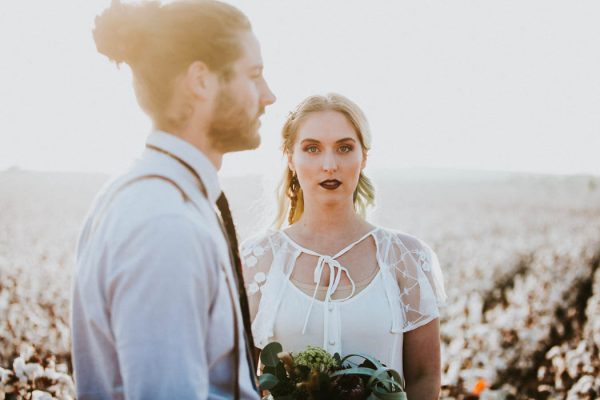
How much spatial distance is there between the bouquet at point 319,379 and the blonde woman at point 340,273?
22.4 inches

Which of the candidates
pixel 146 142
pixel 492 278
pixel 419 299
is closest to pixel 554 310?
pixel 492 278

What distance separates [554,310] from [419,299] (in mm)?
6289

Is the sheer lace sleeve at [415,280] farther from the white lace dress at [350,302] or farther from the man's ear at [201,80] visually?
the man's ear at [201,80]

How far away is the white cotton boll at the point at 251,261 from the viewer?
→ 3.22 meters

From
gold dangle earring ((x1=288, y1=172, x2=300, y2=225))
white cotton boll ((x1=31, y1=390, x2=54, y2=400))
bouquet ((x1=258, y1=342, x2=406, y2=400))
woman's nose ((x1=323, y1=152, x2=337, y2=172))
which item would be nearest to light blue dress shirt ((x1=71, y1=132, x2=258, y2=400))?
bouquet ((x1=258, y1=342, x2=406, y2=400))

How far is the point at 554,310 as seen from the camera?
8617 millimetres

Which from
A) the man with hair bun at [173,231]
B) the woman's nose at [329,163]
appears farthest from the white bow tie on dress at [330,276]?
the man with hair bun at [173,231]

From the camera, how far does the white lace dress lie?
9.57 ft

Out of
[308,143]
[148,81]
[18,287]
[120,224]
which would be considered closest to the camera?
[120,224]

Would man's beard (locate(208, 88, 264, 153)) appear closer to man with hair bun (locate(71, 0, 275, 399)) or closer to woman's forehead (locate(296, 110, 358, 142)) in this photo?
man with hair bun (locate(71, 0, 275, 399))

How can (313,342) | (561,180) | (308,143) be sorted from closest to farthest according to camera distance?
(313,342) → (308,143) → (561,180)

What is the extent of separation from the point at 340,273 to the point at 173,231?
5.66ft

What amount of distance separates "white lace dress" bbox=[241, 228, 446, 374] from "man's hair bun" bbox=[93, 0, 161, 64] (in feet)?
5.38

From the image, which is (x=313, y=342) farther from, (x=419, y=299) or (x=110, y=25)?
(x=110, y=25)
